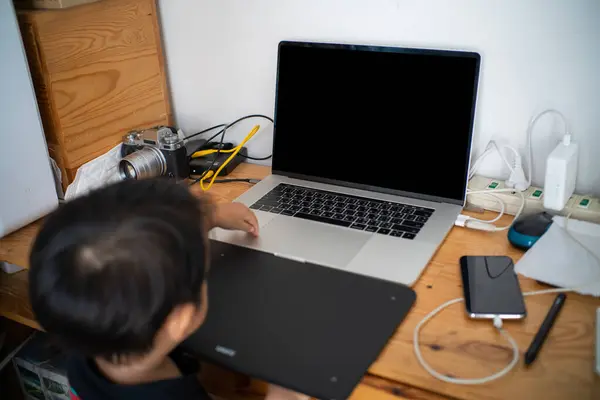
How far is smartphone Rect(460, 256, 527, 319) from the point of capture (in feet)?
2.40

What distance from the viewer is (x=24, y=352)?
1.28m

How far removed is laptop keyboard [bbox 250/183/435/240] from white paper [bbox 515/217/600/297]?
18 cm

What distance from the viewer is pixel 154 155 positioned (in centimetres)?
113

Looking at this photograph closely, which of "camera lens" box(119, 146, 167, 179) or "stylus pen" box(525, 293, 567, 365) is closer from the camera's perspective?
"stylus pen" box(525, 293, 567, 365)

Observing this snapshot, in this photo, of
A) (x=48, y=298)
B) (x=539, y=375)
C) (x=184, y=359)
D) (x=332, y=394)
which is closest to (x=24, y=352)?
(x=184, y=359)

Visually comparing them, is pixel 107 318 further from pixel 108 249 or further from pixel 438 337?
pixel 438 337

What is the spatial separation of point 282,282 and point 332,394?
222 millimetres

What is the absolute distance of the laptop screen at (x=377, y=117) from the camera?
954 millimetres

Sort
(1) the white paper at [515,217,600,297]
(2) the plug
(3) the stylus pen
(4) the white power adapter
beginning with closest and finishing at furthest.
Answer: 1. (3) the stylus pen
2. (1) the white paper at [515,217,600,297]
3. (4) the white power adapter
4. (2) the plug

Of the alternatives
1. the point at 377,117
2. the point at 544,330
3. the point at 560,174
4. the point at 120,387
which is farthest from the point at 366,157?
the point at 120,387

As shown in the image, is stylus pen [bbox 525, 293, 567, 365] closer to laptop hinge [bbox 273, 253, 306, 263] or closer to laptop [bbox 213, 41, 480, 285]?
laptop [bbox 213, 41, 480, 285]

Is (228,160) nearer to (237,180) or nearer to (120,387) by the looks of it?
(237,180)

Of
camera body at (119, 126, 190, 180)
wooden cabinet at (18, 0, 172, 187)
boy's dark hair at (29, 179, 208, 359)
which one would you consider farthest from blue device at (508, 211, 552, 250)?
wooden cabinet at (18, 0, 172, 187)

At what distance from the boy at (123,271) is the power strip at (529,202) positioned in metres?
0.51
